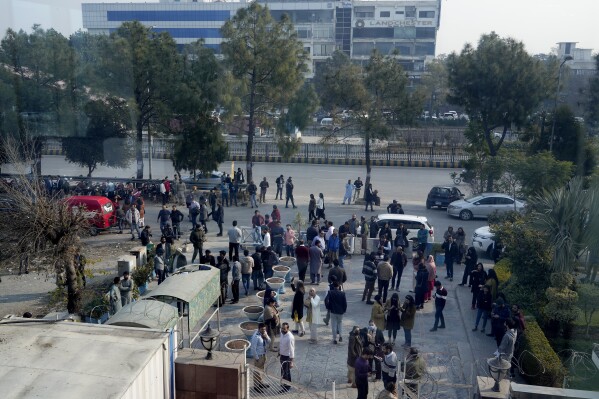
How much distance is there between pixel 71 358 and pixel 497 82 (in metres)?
21.9

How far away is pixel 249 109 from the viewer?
26.0 metres

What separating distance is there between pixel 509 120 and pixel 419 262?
1452cm

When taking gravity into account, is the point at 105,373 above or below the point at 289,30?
below

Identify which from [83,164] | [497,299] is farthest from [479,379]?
[83,164]

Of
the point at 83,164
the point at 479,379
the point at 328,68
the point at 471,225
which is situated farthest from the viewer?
the point at 328,68

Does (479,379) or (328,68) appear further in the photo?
(328,68)

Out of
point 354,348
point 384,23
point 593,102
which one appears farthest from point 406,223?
point 384,23

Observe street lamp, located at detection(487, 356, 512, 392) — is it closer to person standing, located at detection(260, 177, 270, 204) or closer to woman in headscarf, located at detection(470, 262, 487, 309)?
woman in headscarf, located at detection(470, 262, 487, 309)

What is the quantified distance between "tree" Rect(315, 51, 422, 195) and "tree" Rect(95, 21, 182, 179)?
664cm

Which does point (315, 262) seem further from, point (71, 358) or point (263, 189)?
point (263, 189)

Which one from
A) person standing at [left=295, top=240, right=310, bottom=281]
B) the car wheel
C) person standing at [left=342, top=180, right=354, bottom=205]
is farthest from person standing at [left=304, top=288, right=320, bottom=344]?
person standing at [left=342, top=180, right=354, bottom=205]

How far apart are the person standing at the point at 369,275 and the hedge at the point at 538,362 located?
336 cm

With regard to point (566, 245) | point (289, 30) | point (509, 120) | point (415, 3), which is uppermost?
point (415, 3)

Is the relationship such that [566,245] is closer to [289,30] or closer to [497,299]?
[497,299]
